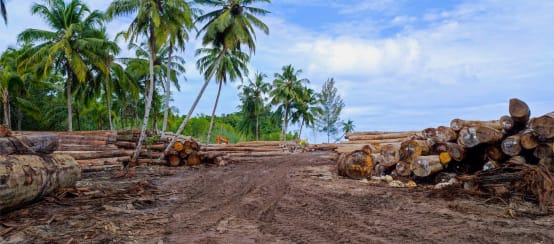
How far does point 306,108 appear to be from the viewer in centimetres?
4331

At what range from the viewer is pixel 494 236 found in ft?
16.4

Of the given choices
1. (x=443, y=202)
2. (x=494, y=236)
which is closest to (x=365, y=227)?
(x=494, y=236)

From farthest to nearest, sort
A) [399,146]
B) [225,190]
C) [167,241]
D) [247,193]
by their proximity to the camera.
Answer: [399,146]
[225,190]
[247,193]
[167,241]

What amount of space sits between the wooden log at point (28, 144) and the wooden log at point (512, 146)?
987 centimetres

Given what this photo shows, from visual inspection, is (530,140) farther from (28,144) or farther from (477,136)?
(28,144)

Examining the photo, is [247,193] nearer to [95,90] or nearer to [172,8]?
[172,8]

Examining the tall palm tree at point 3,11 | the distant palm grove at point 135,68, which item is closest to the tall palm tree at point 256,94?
the distant palm grove at point 135,68

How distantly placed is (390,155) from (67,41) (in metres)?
20.9

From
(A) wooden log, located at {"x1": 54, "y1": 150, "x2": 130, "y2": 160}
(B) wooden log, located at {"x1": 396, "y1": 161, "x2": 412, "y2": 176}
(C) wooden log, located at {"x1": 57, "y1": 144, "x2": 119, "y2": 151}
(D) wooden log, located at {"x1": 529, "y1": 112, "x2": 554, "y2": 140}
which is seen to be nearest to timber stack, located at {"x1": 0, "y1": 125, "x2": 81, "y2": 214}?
(A) wooden log, located at {"x1": 54, "y1": 150, "x2": 130, "y2": 160}

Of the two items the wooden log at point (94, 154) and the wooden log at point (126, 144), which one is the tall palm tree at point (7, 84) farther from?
the wooden log at point (94, 154)

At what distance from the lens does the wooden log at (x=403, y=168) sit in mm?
10031

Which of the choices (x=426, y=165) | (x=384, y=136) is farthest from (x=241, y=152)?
(x=426, y=165)

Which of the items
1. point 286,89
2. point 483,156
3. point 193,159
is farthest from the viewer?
point 286,89

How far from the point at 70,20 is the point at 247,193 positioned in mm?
21739
